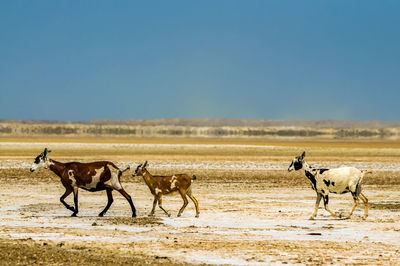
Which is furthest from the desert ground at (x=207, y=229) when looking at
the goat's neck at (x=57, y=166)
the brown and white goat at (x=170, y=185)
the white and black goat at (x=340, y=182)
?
the goat's neck at (x=57, y=166)

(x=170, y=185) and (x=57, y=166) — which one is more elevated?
(x=57, y=166)

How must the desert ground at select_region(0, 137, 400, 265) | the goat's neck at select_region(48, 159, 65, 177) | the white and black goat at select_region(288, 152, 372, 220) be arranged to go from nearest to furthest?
the desert ground at select_region(0, 137, 400, 265)
the white and black goat at select_region(288, 152, 372, 220)
the goat's neck at select_region(48, 159, 65, 177)

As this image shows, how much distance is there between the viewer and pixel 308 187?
28.4m

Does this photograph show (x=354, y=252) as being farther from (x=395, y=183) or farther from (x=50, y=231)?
(x=395, y=183)

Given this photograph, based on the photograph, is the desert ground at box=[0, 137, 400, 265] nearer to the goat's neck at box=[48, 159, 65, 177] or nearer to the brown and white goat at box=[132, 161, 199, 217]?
the brown and white goat at box=[132, 161, 199, 217]

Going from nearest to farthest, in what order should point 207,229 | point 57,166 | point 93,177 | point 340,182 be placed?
1. point 207,229
2. point 340,182
3. point 93,177
4. point 57,166

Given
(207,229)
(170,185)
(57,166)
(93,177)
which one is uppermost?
(57,166)

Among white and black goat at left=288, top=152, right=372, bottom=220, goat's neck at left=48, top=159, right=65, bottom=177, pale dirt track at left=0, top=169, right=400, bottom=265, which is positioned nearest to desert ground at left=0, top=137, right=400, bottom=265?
pale dirt track at left=0, top=169, right=400, bottom=265

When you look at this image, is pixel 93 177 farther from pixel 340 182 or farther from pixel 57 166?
pixel 340 182

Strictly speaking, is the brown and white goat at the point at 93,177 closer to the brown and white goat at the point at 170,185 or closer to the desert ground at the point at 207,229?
the brown and white goat at the point at 170,185

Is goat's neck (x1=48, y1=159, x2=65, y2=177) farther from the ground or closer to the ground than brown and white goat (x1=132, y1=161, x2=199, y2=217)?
farther from the ground

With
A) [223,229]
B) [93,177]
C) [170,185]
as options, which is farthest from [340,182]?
[93,177]

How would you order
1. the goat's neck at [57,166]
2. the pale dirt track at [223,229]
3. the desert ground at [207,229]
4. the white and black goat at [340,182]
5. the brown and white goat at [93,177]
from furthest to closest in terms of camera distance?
the goat's neck at [57,166], the brown and white goat at [93,177], the white and black goat at [340,182], the pale dirt track at [223,229], the desert ground at [207,229]

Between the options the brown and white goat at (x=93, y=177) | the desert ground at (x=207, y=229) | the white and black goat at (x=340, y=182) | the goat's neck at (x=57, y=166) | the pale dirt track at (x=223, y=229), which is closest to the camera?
the desert ground at (x=207, y=229)
